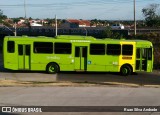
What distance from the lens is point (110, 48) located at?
87.2 feet

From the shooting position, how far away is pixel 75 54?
26.3 m

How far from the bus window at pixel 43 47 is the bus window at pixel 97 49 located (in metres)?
2.62

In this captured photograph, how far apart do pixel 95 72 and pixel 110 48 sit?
84.2 inches

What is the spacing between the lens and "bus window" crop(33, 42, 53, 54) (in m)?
26.1

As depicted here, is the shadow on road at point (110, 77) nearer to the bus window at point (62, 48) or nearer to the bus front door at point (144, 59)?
the bus front door at point (144, 59)

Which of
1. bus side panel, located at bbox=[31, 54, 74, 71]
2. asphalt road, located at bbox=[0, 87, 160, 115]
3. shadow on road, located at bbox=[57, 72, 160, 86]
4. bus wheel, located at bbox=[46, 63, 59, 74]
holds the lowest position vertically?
shadow on road, located at bbox=[57, 72, 160, 86]

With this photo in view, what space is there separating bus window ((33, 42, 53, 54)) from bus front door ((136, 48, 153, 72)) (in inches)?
223

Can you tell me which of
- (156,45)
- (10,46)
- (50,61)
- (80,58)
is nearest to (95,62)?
(80,58)

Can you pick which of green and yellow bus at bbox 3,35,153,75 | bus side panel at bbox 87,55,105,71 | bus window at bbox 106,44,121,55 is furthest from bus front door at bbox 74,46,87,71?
bus window at bbox 106,44,121,55

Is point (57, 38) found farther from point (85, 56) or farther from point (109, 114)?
point (109, 114)

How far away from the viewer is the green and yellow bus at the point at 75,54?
26.0 meters

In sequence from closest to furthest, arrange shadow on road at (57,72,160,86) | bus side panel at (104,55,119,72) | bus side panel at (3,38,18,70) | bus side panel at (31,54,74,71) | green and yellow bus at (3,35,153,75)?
shadow on road at (57,72,160,86), bus side panel at (3,38,18,70), green and yellow bus at (3,35,153,75), bus side panel at (31,54,74,71), bus side panel at (104,55,119,72)

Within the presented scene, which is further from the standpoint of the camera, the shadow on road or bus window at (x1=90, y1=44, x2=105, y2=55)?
bus window at (x1=90, y1=44, x2=105, y2=55)

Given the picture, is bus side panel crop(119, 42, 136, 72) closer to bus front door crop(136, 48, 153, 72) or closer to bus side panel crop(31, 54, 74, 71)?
bus front door crop(136, 48, 153, 72)
